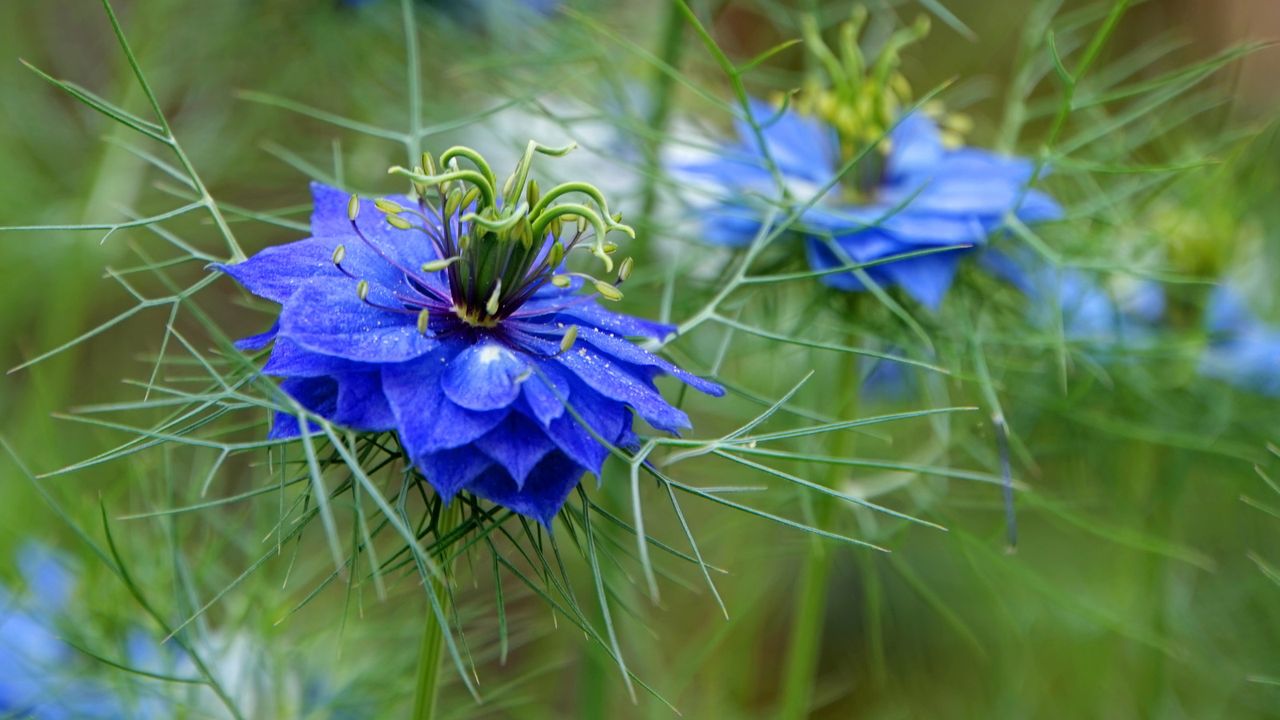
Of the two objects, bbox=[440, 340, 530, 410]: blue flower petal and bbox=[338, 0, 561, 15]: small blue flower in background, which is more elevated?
bbox=[338, 0, 561, 15]: small blue flower in background

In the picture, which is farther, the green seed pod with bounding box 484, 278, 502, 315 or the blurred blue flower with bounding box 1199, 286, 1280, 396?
the blurred blue flower with bounding box 1199, 286, 1280, 396

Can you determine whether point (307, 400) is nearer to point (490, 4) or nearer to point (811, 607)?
point (811, 607)

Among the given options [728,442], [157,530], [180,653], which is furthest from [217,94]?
[728,442]

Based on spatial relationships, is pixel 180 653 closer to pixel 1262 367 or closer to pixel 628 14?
pixel 628 14

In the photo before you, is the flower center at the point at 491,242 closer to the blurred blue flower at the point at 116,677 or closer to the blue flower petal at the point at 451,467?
the blue flower petal at the point at 451,467

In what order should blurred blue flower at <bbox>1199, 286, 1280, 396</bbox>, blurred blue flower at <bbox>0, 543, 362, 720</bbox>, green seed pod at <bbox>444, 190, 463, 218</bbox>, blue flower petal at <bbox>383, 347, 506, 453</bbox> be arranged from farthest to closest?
blurred blue flower at <bbox>1199, 286, 1280, 396</bbox>
blurred blue flower at <bbox>0, 543, 362, 720</bbox>
green seed pod at <bbox>444, 190, 463, 218</bbox>
blue flower petal at <bbox>383, 347, 506, 453</bbox>

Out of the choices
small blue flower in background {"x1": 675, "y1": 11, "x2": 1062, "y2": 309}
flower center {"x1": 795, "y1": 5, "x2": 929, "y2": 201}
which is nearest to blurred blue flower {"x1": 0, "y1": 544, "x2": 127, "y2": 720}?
small blue flower in background {"x1": 675, "y1": 11, "x2": 1062, "y2": 309}

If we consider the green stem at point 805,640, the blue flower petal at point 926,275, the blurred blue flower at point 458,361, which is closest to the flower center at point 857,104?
the blue flower petal at point 926,275

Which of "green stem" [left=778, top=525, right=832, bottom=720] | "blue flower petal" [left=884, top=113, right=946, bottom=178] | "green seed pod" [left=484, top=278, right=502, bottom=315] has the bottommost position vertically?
"green stem" [left=778, top=525, right=832, bottom=720]

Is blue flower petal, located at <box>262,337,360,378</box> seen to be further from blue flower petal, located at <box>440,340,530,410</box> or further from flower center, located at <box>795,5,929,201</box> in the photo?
flower center, located at <box>795,5,929,201</box>
